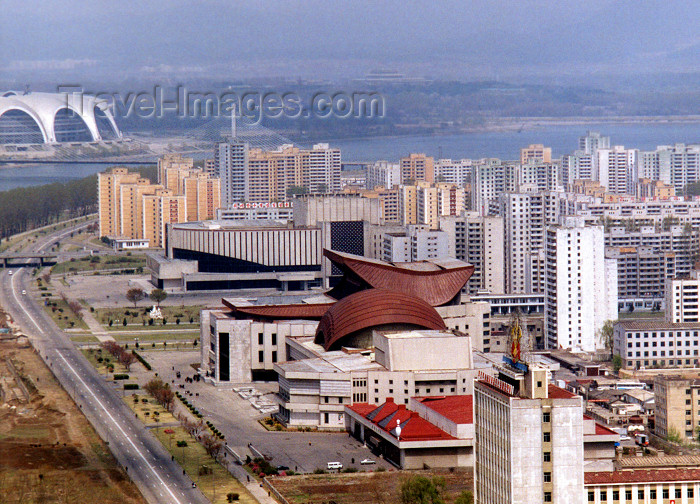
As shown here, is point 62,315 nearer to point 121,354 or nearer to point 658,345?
point 121,354

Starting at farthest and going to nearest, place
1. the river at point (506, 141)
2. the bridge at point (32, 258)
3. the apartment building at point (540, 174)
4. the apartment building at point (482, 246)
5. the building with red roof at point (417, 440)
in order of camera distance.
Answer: the river at point (506, 141) < the apartment building at point (540, 174) < the bridge at point (32, 258) < the apartment building at point (482, 246) < the building with red roof at point (417, 440)

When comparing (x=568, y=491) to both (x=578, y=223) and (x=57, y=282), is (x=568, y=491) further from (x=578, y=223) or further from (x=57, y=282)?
(x=57, y=282)

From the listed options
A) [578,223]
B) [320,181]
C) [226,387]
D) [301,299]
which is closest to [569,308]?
[578,223]

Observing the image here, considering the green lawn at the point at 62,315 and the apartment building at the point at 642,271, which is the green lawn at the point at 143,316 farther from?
the apartment building at the point at 642,271

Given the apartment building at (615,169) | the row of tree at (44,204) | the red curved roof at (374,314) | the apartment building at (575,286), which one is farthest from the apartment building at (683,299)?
the apartment building at (615,169)

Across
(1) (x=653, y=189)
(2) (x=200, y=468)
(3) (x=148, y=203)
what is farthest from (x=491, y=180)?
(2) (x=200, y=468)

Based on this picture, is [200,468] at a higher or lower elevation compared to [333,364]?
lower
